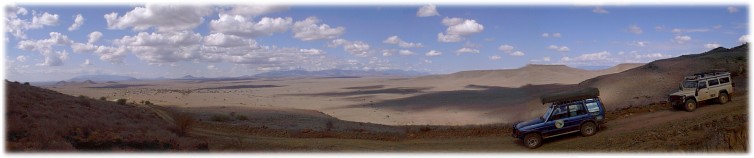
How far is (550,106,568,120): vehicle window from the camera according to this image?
55.6ft

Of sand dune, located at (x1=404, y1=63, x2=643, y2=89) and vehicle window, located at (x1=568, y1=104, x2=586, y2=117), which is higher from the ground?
sand dune, located at (x1=404, y1=63, x2=643, y2=89)

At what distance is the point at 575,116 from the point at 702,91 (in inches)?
284

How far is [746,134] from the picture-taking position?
1105cm

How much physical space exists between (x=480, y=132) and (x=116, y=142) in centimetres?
1298

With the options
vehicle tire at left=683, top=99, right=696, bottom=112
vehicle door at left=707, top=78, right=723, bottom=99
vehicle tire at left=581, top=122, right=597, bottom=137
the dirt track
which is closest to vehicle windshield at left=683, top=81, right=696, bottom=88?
vehicle door at left=707, top=78, right=723, bottom=99

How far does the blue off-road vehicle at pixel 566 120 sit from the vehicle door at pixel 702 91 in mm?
6020

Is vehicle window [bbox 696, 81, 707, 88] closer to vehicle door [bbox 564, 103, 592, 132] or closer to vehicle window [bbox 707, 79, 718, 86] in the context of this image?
vehicle window [bbox 707, 79, 718, 86]

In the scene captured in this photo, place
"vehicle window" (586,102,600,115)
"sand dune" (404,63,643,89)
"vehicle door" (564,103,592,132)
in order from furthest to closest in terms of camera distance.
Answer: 1. "sand dune" (404,63,643,89)
2. "vehicle window" (586,102,600,115)
3. "vehicle door" (564,103,592,132)

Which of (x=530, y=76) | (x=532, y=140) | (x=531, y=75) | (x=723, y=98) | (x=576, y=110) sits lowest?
(x=532, y=140)

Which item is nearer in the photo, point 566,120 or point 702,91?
point 566,120

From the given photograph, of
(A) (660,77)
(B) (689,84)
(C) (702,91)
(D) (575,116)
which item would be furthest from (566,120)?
(A) (660,77)

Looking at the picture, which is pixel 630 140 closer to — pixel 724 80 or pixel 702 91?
pixel 702 91

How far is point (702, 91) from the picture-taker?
68.1ft

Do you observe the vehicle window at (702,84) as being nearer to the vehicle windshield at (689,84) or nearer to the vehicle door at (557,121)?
the vehicle windshield at (689,84)
